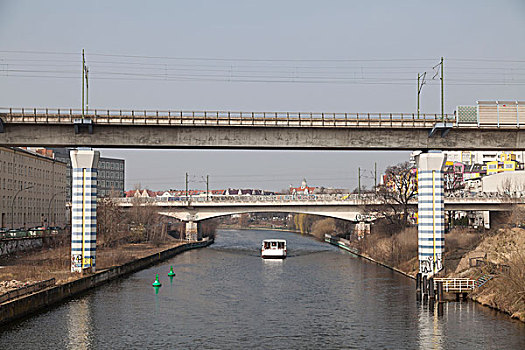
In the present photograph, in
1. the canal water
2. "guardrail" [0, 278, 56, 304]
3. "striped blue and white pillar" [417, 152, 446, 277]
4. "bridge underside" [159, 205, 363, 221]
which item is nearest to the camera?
the canal water

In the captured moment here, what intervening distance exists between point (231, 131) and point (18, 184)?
6641 centimetres

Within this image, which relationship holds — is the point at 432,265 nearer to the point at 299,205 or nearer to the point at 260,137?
the point at 260,137

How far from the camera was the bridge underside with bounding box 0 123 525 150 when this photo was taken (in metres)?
52.6

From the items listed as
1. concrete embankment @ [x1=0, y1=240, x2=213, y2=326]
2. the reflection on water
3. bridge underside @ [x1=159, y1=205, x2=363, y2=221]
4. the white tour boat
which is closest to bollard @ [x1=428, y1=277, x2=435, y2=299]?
the reflection on water

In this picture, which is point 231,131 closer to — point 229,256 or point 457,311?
point 457,311

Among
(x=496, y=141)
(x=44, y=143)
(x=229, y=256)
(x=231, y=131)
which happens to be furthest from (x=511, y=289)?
(x=229, y=256)

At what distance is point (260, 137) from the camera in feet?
177

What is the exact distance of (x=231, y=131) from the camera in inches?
2120

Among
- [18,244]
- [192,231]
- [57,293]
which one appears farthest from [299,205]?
[57,293]

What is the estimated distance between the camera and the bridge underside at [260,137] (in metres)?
52.6

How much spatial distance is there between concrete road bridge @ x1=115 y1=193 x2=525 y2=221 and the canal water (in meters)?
51.2

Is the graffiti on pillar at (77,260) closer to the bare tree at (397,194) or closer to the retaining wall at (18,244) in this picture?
the retaining wall at (18,244)

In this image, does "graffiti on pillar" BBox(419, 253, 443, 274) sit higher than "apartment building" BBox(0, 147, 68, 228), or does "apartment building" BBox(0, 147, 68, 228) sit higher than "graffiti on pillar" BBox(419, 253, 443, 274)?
"apartment building" BBox(0, 147, 68, 228)

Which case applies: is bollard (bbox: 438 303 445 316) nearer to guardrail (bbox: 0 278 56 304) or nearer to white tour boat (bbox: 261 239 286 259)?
guardrail (bbox: 0 278 56 304)
